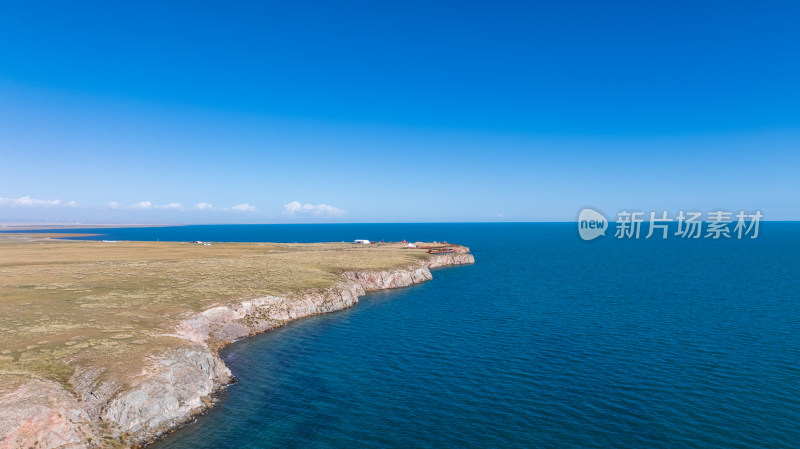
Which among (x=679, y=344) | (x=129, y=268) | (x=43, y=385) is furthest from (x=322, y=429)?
(x=129, y=268)

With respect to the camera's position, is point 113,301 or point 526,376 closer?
point 526,376

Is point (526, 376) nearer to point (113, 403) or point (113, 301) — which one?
point (113, 403)

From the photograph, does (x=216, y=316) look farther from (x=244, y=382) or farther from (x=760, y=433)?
(x=760, y=433)

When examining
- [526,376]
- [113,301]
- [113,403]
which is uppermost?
[113,301]

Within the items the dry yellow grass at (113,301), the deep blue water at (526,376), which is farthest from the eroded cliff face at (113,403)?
the deep blue water at (526,376)

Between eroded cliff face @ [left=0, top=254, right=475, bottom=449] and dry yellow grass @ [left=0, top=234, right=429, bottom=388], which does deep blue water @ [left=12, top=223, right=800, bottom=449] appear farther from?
dry yellow grass @ [left=0, top=234, right=429, bottom=388]

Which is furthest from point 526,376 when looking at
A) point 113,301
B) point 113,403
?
point 113,301

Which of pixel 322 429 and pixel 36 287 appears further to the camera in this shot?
pixel 36 287
